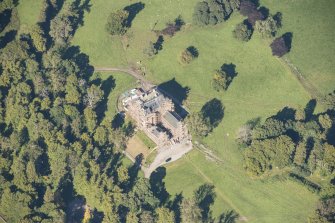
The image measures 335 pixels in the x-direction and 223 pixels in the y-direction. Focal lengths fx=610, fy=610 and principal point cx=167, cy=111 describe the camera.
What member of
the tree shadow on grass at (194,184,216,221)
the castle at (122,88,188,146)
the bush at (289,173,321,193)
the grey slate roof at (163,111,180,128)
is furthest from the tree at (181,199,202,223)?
the bush at (289,173,321,193)

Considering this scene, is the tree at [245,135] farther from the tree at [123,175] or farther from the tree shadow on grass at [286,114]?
the tree at [123,175]

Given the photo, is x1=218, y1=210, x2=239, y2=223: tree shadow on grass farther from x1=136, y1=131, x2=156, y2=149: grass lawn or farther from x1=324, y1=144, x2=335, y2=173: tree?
x1=136, y1=131, x2=156, y2=149: grass lawn

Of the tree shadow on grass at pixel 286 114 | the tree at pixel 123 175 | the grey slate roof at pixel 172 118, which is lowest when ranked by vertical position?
the tree shadow on grass at pixel 286 114

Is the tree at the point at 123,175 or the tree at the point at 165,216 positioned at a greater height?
the tree at the point at 123,175

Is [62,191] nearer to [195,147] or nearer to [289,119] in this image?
[195,147]

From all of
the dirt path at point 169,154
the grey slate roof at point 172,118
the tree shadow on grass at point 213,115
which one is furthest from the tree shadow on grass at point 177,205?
the tree shadow on grass at point 213,115

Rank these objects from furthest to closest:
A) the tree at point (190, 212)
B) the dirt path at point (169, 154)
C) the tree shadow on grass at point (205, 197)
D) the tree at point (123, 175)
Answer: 1. the dirt path at point (169, 154)
2. the tree at point (123, 175)
3. the tree shadow on grass at point (205, 197)
4. the tree at point (190, 212)
